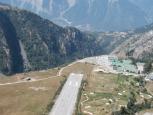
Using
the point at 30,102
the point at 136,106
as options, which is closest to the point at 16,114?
the point at 30,102

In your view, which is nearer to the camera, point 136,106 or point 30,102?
point 136,106

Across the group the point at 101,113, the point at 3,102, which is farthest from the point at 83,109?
the point at 3,102

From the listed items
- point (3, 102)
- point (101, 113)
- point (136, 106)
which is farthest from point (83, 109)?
point (3, 102)

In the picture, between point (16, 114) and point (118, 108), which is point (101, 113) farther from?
point (16, 114)

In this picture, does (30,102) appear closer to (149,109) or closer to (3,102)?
(3,102)

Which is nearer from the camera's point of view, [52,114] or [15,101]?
[52,114]

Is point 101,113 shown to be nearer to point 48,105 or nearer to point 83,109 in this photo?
point 83,109

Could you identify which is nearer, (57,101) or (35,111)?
(35,111)
